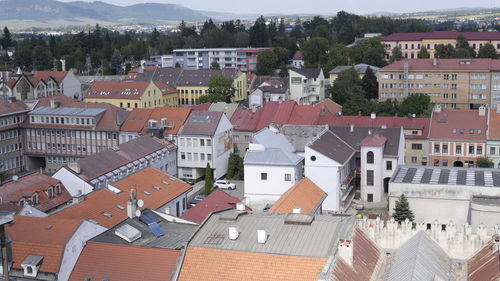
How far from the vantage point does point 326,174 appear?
5066cm

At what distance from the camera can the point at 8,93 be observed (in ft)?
311

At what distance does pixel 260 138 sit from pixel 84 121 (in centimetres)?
2383

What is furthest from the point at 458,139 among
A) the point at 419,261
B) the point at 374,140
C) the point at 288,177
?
the point at 419,261

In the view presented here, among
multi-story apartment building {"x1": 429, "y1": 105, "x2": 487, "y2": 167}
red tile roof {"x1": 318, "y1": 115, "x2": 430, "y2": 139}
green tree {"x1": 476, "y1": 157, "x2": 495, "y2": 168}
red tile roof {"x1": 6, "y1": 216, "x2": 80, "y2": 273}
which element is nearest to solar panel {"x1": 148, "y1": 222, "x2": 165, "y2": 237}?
red tile roof {"x1": 6, "y1": 216, "x2": 80, "y2": 273}

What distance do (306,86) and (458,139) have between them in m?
40.7

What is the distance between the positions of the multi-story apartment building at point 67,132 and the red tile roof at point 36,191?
75.7 ft

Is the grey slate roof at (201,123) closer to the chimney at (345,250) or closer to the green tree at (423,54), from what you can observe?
the chimney at (345,250)

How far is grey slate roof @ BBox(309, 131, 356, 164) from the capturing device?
50.9 m

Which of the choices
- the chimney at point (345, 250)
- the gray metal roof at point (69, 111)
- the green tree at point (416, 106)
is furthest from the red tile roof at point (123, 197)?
the green tree at point (416, 106)

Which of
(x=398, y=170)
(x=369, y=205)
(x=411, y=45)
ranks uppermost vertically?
(x=411, y=45)

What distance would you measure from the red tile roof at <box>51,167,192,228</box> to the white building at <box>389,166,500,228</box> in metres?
16.7

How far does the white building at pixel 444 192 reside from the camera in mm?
43156

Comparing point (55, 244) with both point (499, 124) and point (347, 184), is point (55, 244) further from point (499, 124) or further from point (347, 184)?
point (499, 124)

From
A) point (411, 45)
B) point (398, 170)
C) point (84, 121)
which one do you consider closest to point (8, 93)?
point (84, 121)
